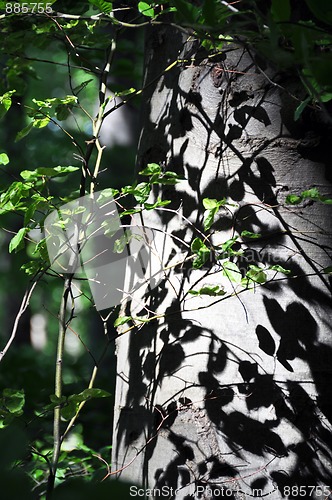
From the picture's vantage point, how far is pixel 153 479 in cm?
132

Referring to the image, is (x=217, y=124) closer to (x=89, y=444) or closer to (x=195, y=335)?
(x=195, y=335)

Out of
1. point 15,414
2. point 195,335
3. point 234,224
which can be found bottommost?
point 15,414

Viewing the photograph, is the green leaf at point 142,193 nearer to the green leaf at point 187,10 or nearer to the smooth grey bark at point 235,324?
the smooth grey bark at point 235,324

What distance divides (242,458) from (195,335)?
29 cm

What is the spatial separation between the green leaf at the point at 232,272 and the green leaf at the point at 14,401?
57 cm

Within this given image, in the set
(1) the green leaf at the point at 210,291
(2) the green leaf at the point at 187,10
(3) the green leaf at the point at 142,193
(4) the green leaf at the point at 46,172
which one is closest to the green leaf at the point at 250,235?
(1) the green leaf at the point at 210,291

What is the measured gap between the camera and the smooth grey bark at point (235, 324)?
1.23 metres

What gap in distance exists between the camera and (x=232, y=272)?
1242 millimetres

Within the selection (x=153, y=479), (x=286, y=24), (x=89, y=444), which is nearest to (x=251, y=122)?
(x=286, y=24)

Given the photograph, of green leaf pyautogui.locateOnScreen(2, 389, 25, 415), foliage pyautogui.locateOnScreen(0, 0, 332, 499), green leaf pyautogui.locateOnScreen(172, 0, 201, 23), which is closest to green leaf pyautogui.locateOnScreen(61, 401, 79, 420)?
foliage pyautogui.locateOnScreen(0, 0, 332, 499)

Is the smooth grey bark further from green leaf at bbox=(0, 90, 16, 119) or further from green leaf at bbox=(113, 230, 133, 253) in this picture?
green leaf at bbox=(0, 90, 16, 119)

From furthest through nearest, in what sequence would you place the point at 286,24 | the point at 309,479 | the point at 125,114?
the point at 125,114, the point at 309,479, the point at 286,24

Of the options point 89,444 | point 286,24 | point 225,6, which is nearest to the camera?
point 286,24

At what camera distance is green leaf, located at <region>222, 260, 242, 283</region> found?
1236 millimetres
